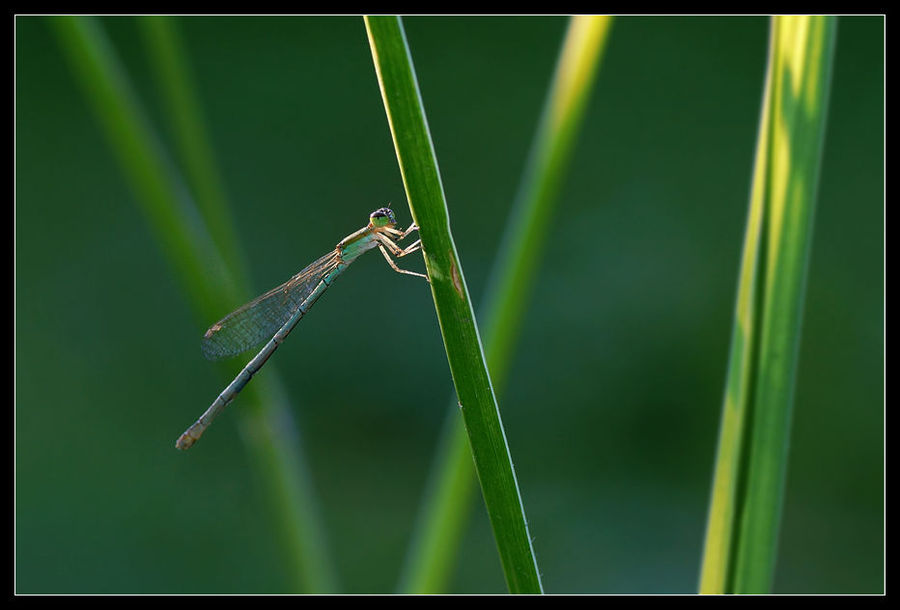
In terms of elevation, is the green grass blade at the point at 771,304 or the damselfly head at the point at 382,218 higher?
the damselfly head at the point at 382,218

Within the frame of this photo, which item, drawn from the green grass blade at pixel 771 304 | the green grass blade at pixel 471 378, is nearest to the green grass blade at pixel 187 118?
the green grass blade at pixel 471 378

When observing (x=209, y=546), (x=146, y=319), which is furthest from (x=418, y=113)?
(x=146, y=319)

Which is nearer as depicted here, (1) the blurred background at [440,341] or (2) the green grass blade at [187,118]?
(2) the green grass blade at [187,118]

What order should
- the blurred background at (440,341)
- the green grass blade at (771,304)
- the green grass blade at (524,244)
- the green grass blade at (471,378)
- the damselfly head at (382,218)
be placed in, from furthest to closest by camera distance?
the blurred background at (440,341) → the damselfly head at (382,218) → the green grass blade at (524,244) → the green grass blade at (771,304) → the green grass blade at (471,378)

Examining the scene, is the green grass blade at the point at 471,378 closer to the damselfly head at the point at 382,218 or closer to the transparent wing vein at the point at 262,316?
the damselfly head at the point at 382,218

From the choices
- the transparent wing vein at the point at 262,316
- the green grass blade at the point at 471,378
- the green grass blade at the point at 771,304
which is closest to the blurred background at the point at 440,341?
the transparent wing vein at the point at 262,316

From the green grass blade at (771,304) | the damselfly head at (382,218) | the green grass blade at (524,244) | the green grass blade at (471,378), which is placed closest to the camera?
the green grass blade at (471,378)

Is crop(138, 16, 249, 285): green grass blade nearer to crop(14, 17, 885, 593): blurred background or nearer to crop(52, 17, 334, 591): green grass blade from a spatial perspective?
crop(52, 17, 334, 591): green grass blade
